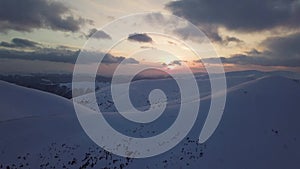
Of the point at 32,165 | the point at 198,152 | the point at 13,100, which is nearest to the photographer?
the point at 32,165

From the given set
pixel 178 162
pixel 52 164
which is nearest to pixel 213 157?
pixel 178 162

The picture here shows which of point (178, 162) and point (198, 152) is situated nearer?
point (178, 162)

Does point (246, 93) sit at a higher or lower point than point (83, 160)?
higher

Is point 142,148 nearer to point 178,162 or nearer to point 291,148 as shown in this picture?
point 178,162

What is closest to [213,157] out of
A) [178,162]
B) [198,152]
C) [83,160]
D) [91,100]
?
[198,152]

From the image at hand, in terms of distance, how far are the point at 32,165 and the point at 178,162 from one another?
6.64 meters

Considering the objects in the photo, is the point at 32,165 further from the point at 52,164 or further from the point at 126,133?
the point at 126,133

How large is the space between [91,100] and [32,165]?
3600 centimetres

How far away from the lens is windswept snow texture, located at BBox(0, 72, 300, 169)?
13688 millimetres

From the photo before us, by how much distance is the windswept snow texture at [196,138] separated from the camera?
1369 centimetres

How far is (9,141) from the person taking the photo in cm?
1616

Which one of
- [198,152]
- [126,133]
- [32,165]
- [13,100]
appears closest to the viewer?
[32,165]

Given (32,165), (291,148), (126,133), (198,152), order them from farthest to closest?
(126,133) → (291,148) → (198,152) → (32,165)

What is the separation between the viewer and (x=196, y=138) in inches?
628
